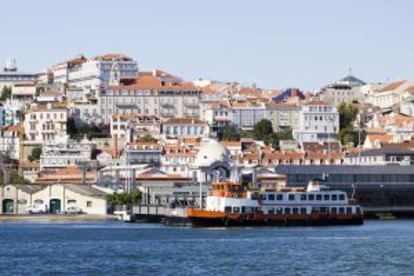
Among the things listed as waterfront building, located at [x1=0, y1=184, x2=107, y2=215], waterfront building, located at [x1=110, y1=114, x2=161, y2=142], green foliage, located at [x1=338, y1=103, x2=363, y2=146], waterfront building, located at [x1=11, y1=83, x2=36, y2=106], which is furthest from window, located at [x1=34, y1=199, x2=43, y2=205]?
waterfront building, located at [x1=11, y1=83, x2=36, y2=106]

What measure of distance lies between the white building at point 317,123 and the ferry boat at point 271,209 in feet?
232

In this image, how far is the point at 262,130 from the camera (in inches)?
6201

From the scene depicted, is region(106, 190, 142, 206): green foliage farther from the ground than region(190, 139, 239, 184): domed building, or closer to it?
closer to it

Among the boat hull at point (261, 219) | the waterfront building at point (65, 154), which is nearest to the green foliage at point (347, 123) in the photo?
the waterfront building at point (65, 154)

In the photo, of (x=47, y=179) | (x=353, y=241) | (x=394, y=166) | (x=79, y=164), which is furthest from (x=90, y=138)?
(x=353, y=241)

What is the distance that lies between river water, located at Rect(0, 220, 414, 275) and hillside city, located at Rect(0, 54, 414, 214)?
2003 centimetres

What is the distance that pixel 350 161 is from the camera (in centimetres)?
12725

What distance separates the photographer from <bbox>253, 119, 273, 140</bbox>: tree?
15688 centimetres

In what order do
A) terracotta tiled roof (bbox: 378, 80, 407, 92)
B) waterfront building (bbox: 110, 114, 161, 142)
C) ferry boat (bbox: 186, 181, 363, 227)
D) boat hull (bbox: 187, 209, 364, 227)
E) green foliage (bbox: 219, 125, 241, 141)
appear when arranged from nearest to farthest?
boat hull (bbox: 187, 209, 364, 227) → ferry boat (bbox: 186, 181, 363, 227) → waterfront building (bbox: 110, 114, 161, 142) → green foliage (bbox: 219, 125, 241, 141) → terracotta tiled roof (bbox: 378, 80, 407, 92)

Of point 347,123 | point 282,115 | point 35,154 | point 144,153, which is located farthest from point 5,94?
point 144,153

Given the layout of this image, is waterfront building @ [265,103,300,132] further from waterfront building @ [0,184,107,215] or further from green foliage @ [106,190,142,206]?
green foliage @ [106,190,142,206]

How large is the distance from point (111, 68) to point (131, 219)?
82.4 metres

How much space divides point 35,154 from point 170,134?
1346 centimetres

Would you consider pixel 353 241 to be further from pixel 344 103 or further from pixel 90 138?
pixel 344 103
